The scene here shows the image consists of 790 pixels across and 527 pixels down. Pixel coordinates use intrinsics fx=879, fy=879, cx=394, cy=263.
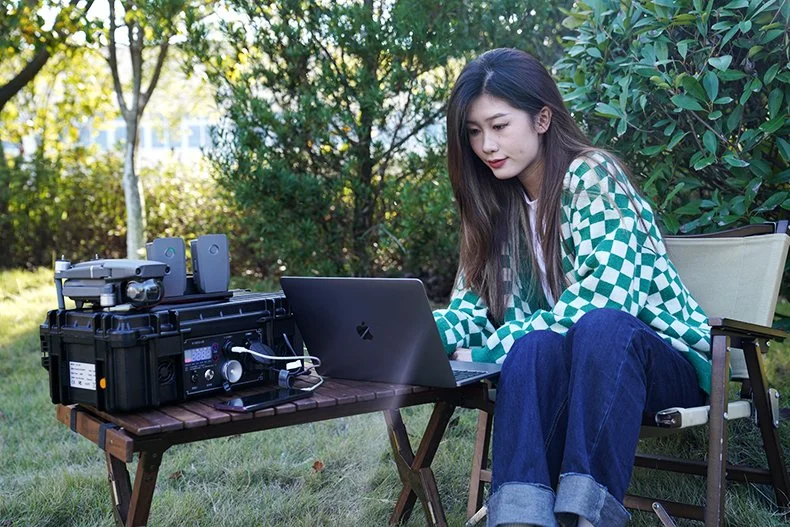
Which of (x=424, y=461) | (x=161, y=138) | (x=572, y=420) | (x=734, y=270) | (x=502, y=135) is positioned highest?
(x=161, y=138)

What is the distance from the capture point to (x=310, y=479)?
315 cm

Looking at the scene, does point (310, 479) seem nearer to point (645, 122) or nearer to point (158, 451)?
point (158, 451)

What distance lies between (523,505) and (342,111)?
3475mm

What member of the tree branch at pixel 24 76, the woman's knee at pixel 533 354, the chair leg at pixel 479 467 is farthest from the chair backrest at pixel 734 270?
the tree branch at pixel 24 76

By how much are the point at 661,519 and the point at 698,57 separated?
1482 mm

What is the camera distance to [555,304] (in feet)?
8.29

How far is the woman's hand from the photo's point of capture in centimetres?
245

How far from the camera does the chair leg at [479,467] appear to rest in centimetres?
285

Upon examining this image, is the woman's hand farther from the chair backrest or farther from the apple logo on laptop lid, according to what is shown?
the chair backrest

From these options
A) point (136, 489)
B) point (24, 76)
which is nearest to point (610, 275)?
point (136, 489)

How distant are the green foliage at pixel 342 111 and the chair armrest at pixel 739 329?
2656 mm

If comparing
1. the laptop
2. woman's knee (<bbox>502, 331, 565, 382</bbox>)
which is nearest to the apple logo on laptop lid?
the laptop

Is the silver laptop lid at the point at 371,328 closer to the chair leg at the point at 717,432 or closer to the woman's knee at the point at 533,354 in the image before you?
the woman's knee at the point at 533,354

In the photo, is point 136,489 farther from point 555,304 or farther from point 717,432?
point 717,432
